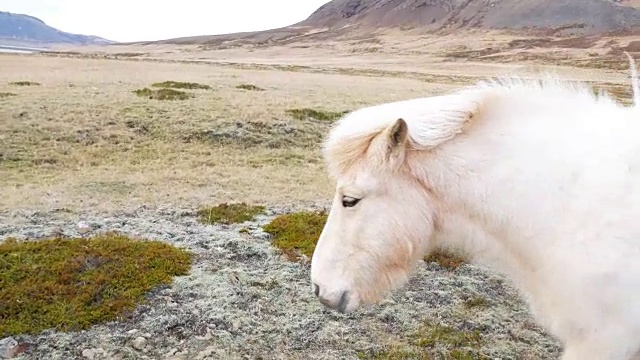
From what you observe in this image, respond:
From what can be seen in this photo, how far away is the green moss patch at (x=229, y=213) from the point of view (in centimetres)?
1102

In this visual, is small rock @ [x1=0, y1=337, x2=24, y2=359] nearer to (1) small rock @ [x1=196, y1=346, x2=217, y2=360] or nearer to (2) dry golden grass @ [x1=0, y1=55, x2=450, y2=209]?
(1) small rock @ [x1=196, y1=346, x2=217, y2=360]

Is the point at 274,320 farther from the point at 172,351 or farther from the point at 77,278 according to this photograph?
the point at 77,278

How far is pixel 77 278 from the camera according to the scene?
7.71m

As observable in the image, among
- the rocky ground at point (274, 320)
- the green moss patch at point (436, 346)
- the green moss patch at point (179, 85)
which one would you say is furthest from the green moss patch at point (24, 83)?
the green moss patch at point (436, 346)

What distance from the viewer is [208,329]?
693 centimetres

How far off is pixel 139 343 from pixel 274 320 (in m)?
1.66

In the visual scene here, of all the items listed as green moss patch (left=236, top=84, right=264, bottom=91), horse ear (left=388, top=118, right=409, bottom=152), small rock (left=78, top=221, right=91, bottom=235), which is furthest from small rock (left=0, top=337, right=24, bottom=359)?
green moss patch (left=236, top=84, right=264, bottom=91)

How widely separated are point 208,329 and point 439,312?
305cm

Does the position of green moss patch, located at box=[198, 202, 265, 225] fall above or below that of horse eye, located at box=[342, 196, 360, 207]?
below

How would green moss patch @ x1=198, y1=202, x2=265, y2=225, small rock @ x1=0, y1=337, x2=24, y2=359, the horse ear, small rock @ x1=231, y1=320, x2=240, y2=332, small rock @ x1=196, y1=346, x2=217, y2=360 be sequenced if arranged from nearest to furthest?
1. the horse ear
2. small rock @ x1=0, y1=337, x2=24, y2=359
3. small rock @ x1=196, y1=346, x2=217, y2=360
4. small rock @ x1=231, y1=320, x2=240, y2=332
5. green moss patch @ x1=198, y1=202, x2=265, y2=225

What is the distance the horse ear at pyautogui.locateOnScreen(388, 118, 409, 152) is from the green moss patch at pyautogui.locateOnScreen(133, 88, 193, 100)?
22.8 metres

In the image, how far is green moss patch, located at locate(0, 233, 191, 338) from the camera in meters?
6.90

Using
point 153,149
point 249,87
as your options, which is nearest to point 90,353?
point 153,149

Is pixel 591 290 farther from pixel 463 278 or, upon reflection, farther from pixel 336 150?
pixel 463 278
